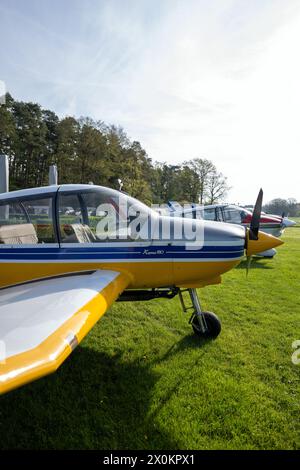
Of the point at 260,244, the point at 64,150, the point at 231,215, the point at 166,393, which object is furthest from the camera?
the point at 64,150

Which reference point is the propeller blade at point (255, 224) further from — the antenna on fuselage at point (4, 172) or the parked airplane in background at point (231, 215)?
the antenna on fuselage at point (4, 172)

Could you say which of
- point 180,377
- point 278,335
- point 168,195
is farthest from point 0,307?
point 168,195

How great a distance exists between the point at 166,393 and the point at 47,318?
5.16 feet

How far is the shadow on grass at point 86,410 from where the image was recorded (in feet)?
7.52

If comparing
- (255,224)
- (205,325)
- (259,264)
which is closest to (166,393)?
(205,325)

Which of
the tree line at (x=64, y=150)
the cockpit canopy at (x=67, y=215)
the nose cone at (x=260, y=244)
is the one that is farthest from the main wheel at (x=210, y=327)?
the tree line at (x=64, y=150)

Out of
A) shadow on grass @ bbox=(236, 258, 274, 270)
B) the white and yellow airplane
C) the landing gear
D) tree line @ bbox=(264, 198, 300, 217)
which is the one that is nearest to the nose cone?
the white and yellow airplane

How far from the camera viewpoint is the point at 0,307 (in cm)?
248

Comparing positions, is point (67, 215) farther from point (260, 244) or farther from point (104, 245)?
point (260, 244)

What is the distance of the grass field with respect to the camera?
2340 mm

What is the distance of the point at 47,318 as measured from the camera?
6.94ft

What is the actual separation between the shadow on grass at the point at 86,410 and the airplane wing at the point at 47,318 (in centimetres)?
103

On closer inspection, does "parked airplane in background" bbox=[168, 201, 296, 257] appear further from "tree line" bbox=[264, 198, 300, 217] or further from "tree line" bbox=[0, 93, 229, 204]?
"tree line" bbox=[264, 198, 300, 217]

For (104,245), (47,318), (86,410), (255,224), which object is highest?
(255,224)
